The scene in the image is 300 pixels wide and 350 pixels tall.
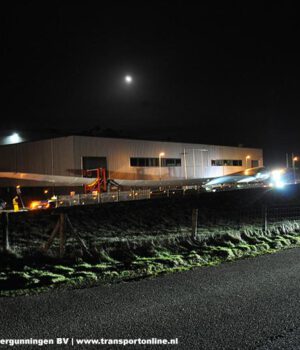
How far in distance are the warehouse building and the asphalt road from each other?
110 ft

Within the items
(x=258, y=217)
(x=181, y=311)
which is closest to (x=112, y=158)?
(x=258, y=217)

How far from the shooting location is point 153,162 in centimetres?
4712

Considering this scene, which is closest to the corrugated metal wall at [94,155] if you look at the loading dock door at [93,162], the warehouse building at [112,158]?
the warehouse building at [112,158]

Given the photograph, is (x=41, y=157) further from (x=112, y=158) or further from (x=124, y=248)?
(x=124, y=248)

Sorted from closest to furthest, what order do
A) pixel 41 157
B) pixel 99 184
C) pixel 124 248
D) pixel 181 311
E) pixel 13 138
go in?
pixel 181 311
pixel 124 248
pixel 99 184
pixel 41 157
pixel 13 138

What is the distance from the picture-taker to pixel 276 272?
288 inches

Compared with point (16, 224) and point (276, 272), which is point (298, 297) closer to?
point (276, 272)

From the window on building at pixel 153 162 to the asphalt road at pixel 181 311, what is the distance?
38132mm

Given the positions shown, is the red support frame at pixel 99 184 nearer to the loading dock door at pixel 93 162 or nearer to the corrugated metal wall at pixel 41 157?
the corrugated metal wall at pixel 41 157

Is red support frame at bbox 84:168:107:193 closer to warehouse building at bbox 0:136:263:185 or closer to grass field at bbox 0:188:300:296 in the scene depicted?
warehouse building at bbox 0:136:263:185

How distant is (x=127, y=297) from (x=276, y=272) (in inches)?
128

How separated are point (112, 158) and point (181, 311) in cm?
3818

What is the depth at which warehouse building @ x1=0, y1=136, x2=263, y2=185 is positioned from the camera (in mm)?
39912

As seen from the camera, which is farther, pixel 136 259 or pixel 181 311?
pixel 136 259
